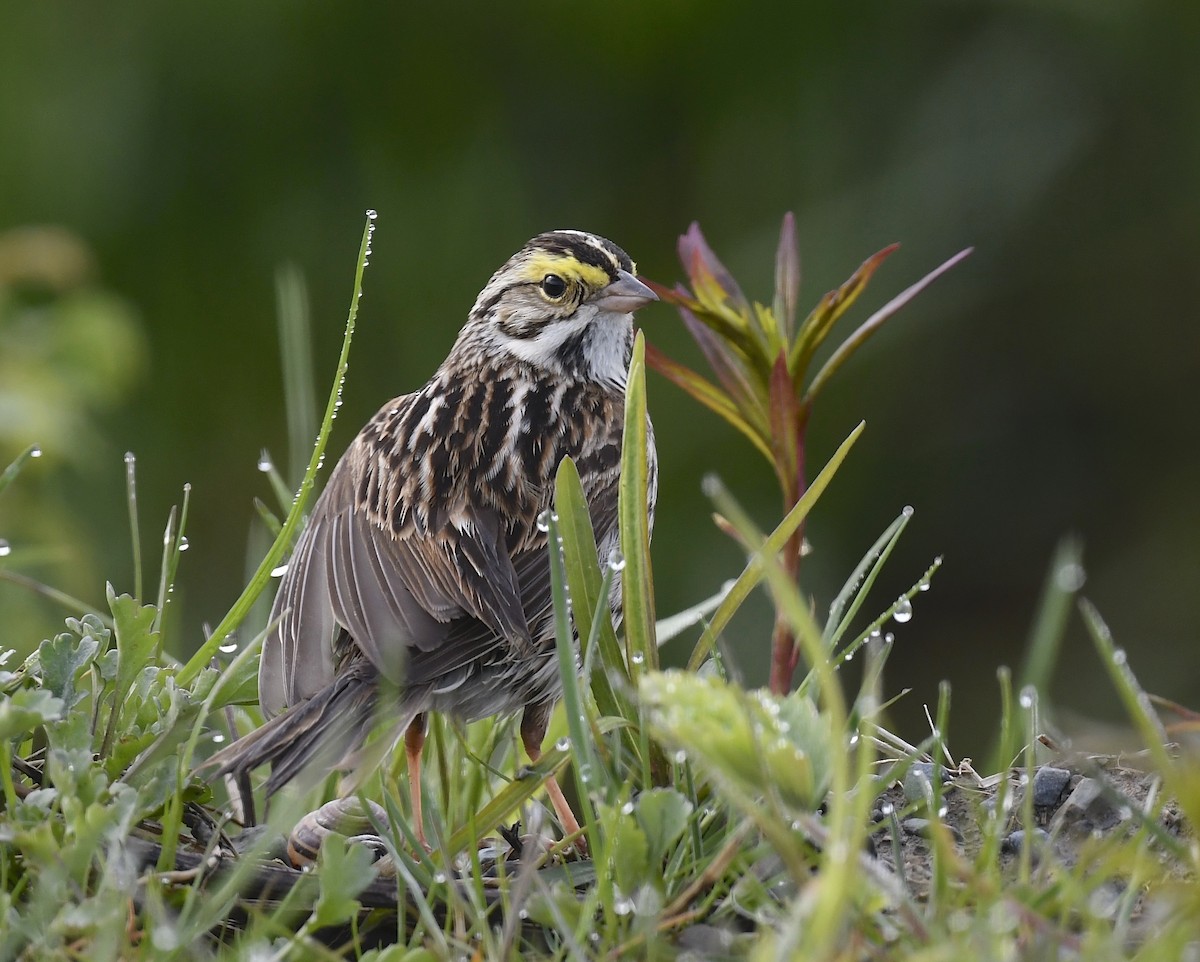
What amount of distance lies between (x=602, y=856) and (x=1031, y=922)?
0.59 metres

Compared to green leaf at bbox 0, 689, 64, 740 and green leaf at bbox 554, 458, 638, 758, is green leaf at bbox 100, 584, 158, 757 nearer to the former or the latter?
green leaf at bbox 0, 689, 64, 740

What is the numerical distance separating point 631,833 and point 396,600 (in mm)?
1002

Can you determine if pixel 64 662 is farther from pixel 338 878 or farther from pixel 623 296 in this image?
pixel 623 296

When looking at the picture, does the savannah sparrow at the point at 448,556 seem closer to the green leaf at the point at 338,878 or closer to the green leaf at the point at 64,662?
the green leaf at the point at 64,662

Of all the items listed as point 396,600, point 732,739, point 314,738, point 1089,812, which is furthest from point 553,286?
point 732,739

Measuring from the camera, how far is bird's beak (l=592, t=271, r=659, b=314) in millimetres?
3855

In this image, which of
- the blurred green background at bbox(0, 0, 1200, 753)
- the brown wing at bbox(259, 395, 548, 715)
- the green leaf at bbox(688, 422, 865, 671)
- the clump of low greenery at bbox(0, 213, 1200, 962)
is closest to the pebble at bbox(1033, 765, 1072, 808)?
the clump of low greenery at bbox(0, 213, 1200, 962)

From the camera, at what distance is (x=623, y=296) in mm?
3883

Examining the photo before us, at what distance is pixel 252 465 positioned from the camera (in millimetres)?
7465

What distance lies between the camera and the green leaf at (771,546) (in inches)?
102

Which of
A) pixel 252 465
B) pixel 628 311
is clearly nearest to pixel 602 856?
pixel 628 311

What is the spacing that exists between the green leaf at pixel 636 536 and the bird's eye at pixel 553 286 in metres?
1.41

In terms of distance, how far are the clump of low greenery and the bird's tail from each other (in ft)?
0.33

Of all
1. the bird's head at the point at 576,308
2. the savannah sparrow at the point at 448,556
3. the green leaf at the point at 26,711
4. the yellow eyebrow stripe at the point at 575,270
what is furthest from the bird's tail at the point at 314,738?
the yellow eyebrow stripe at the point at 575,270
